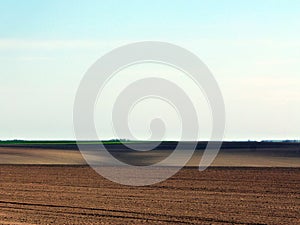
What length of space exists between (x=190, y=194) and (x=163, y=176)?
34.0 feet

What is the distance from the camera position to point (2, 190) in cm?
2859

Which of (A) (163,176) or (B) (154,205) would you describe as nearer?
(B) (154,205)

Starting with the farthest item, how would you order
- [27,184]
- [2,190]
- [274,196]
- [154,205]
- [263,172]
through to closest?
1. [263,172]
2. [27,184]
3. [2,190]
4. [274,196]
5. [154,205]

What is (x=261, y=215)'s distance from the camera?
19.6 meters

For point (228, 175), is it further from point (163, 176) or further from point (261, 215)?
point (261, 215)

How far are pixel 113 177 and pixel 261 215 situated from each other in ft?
55.6

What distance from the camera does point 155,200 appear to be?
23906 mm

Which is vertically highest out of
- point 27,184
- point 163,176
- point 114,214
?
point 163,176

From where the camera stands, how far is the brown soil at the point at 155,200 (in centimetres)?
1909

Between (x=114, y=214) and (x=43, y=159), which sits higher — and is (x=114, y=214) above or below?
below

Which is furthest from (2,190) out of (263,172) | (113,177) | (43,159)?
(43,159)

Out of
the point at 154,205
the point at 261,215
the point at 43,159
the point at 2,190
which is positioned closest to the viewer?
the point at 261,215

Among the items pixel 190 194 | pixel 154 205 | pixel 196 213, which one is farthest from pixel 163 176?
pixel 196 213

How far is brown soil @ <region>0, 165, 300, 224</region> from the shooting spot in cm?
1909
